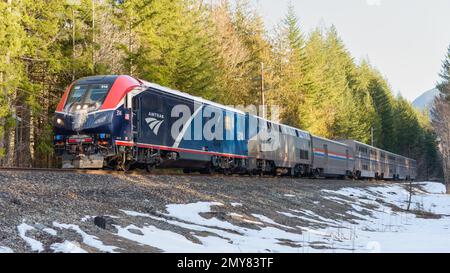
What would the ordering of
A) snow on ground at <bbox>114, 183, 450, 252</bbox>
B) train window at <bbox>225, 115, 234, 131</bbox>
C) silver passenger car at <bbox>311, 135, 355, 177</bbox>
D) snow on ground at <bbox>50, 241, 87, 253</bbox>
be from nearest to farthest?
snow on ground at <bbox>50, 241, 87, 253</bbox>
snow on ground at <bbox>114, 183, 450, 252</bbox>
train window at <bbox>225, 115, 234, 131</bbox>
silver passenger car at <bbox>311, 135, 355, 177</bbox>

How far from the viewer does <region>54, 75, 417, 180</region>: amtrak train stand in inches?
592

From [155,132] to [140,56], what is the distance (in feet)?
34.9

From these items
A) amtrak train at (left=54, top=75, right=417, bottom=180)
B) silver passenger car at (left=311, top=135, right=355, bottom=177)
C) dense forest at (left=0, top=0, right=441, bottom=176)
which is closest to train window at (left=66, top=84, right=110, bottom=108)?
amtrak train at (left=54, top=75, right=417, bottom=180)

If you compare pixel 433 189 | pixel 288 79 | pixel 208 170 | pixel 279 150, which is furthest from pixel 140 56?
pixel 433 189

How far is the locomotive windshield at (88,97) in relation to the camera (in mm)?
15266

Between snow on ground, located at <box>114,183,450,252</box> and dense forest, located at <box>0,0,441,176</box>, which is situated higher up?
dense forest, located at <box>0,0,441,176</box>

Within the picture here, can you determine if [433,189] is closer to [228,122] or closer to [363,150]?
[363,150]

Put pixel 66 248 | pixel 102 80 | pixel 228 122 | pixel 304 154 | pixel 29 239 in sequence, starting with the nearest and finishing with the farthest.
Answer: pixel 66 248 < pixel 29 239 < pixel 102 80 < pixel 228 122 < pixel 304 154

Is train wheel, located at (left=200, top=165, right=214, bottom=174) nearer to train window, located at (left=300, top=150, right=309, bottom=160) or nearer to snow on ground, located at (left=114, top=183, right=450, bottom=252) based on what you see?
snow on ground, located at (left=114, top=183, right=450, bottom=252)

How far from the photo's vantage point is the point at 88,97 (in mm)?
15484

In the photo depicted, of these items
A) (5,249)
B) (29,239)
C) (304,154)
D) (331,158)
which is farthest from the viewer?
(331,158)

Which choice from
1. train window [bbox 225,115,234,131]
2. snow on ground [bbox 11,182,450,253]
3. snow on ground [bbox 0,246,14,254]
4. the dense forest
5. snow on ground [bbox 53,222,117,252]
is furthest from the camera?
train window [bbox 225,115,234,131]

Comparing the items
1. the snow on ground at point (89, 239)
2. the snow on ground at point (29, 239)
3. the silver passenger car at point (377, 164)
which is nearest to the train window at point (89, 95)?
the snow on ground at point (89, 239)

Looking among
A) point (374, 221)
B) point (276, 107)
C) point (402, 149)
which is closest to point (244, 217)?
point (374, 221)
